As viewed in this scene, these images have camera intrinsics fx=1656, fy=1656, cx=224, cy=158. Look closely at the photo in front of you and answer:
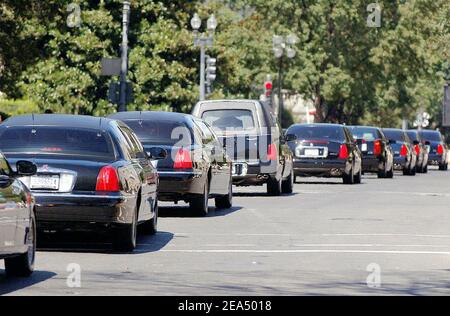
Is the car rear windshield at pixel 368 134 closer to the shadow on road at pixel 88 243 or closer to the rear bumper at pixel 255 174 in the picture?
the rear bumper at pixel 255 174

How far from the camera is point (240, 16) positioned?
97.4 m

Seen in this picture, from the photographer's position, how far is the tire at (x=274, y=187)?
32.2 metres

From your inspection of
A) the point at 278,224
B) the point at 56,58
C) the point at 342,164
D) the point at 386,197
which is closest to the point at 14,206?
the point at 278,224

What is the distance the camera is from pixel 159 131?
80.6 feet

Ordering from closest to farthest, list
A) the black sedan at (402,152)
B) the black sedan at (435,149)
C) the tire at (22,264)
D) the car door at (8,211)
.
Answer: the car door at (8,211)
the tire at (22,264)
the black sedan at (402,152)
the black sedan at (435,149)

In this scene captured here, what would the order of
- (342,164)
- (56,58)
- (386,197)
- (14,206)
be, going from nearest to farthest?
(14,206) → (386,197) → (342,164) → (56,58)

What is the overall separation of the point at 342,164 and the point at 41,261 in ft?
79.6

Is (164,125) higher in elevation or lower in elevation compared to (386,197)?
higher

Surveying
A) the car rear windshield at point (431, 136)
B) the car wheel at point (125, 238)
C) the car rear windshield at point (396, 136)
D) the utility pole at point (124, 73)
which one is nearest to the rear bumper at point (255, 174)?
the car wheel at point (125, 238)

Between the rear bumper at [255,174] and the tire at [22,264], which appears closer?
the tire at [22,264]

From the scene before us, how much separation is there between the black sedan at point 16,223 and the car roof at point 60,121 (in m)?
3.83

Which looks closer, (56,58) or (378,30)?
(56,58)
